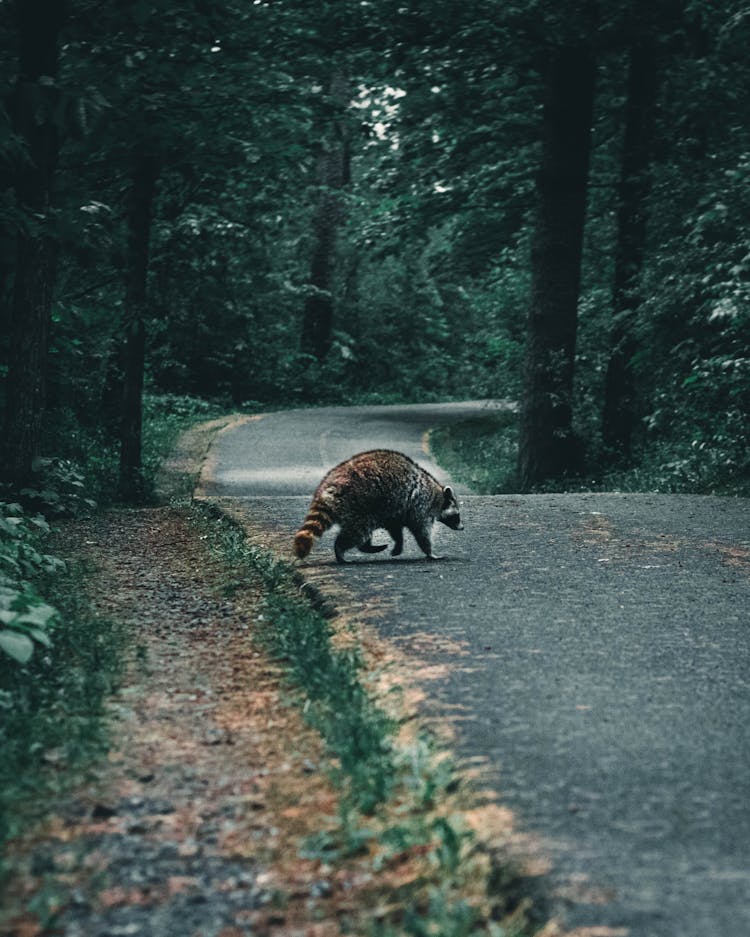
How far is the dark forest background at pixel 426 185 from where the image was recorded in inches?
501

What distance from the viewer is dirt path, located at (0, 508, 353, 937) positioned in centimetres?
365

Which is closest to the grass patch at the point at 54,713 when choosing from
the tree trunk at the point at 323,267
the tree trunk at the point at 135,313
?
the tree trunk at the point at 135,313

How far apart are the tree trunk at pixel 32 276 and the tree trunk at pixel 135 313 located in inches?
118

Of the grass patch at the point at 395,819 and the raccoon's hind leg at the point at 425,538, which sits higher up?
the raccoon's hind leg at the point at 425,538

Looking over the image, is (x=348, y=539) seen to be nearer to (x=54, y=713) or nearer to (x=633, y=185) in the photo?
(x=54, y=713)

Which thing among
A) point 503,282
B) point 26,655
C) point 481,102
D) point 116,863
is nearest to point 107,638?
point 26,655

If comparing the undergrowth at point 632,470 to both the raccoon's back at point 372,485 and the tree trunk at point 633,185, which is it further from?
the raccoon's back at point 372,485

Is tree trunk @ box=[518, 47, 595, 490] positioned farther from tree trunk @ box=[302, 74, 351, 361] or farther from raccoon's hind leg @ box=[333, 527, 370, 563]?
tree trunk @ box=[302, 74, 351, 361]

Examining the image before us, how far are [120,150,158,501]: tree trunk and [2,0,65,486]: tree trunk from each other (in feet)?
9.85

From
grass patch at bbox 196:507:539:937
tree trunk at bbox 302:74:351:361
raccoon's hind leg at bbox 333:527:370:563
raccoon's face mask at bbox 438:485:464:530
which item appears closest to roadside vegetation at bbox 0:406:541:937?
grass patch at bbox 196:507:539:937

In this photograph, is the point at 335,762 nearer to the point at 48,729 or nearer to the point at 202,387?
the point at 48,729

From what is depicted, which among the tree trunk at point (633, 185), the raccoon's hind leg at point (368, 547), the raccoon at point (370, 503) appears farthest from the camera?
the tree trunk at point (633, 185)

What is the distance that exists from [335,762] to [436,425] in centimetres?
2811

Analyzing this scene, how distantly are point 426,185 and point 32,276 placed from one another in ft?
35.2
